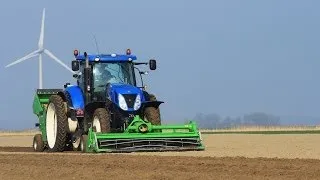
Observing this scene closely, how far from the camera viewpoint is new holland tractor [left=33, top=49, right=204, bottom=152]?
2170 cm

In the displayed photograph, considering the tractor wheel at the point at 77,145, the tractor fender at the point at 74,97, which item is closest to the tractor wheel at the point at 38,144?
the tractor wheel at the point at 77,145

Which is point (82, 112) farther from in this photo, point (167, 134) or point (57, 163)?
point (57, 163)

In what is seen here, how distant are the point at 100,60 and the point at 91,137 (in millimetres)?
2865

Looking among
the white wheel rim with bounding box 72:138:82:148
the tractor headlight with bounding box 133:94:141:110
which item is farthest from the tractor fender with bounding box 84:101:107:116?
the white wheel rim with bounding box 72:138:82:148

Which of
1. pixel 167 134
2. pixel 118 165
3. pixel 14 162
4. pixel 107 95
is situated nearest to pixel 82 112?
pixel 107 95

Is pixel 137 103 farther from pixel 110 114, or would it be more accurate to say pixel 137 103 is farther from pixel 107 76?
pixel 107 76

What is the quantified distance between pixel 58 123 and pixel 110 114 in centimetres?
232

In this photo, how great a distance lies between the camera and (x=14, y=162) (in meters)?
18.8

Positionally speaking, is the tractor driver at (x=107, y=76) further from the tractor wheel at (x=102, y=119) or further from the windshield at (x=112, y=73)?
the tractor wheel at (x=102, y=119)

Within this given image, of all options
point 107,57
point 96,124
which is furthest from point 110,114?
point 107,57

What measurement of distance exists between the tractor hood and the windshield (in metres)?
0.65

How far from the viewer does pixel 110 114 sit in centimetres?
2269

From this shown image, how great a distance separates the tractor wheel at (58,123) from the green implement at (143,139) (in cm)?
174

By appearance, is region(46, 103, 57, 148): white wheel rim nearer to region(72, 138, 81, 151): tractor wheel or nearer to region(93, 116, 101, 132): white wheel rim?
region(72, 138, 81, 151): tractor wheel
